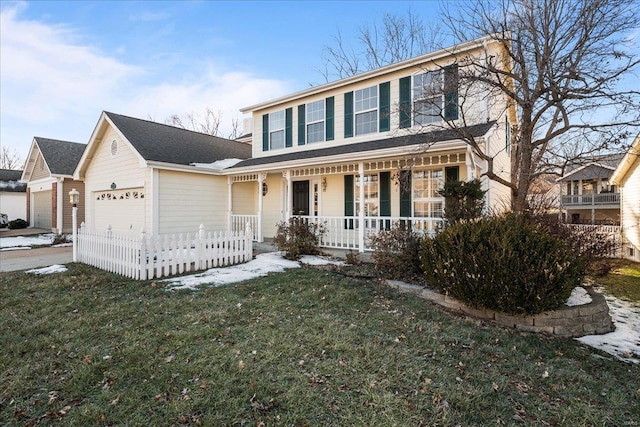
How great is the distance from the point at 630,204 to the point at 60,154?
30.0m

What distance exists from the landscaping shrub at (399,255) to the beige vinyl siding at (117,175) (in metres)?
7.98

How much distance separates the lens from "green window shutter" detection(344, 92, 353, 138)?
11.1 meters

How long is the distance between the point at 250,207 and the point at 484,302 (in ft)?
35.6

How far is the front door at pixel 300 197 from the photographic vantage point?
480 inches

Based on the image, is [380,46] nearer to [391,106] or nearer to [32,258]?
[391,106]

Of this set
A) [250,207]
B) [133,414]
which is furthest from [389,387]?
[250,207]

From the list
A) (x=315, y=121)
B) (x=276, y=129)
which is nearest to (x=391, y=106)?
(x=315, y=121)

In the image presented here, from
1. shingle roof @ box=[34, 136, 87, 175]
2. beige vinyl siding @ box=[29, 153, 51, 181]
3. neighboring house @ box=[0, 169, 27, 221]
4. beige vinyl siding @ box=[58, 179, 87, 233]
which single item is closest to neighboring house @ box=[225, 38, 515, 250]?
beige vinyl siding @ box=[58, 179, 87, 233]

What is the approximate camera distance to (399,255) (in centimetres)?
701

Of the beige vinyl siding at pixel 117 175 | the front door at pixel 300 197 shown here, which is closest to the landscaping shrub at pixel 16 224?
the beige vinyl siding at pixel 117 175

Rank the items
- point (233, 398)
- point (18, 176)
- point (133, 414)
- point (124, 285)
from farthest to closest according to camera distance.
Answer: point (18, 176) → point (124, 285) → point (233, 398) → point (133, 414)

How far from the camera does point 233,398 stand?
9.07 ft

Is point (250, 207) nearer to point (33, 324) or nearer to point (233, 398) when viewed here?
point (33, 324)

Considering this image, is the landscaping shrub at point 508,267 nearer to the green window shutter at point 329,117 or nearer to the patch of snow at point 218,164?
the green window shutter at point 329,117
